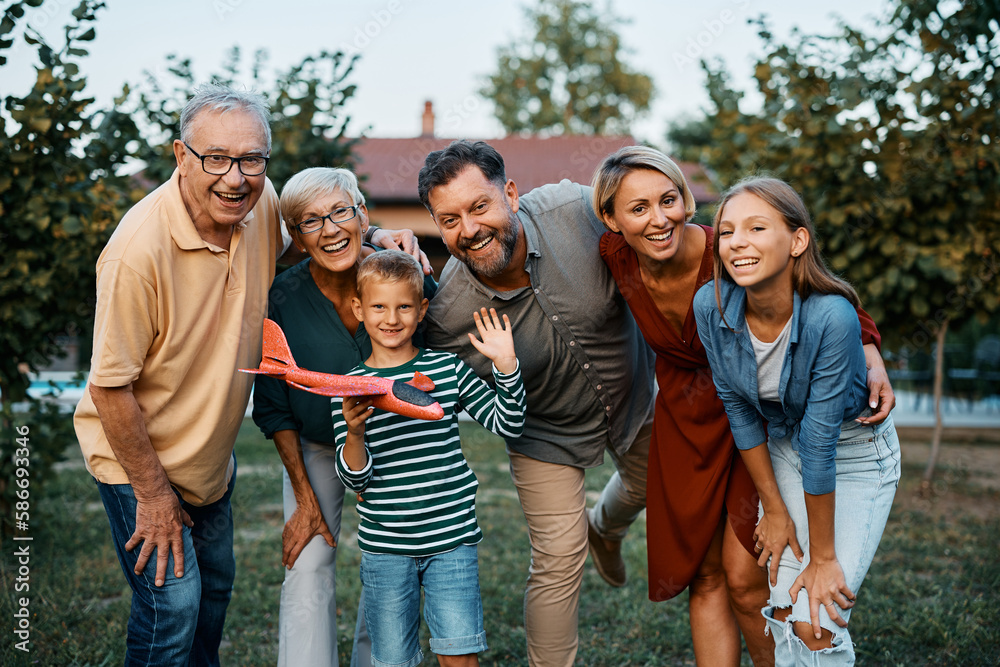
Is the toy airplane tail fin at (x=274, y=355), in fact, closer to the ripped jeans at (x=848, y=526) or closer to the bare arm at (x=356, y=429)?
the bare arm at (x=356, y=429)

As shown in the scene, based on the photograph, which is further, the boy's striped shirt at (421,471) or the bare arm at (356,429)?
the boy's striped shirt at (421,471)

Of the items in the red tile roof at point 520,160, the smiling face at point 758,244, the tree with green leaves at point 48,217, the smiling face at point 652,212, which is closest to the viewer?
the smiling face at point 758,244

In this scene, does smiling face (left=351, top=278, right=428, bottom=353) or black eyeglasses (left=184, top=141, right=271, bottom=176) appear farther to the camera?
smiling face (left=351, top=278, right=428, bottom=353)

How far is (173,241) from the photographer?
2.49 metres

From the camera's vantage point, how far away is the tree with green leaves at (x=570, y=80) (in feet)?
104

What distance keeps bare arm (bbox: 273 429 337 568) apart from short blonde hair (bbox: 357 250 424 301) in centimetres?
66

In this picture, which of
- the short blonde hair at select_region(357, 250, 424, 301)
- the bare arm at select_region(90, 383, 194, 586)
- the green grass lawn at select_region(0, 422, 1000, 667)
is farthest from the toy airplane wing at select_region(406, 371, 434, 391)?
the green grass lawn at select_region(0, 422, 1000, 667)

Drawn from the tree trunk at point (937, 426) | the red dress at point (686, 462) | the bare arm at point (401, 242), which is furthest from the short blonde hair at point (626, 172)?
the tree trunk at point (937, 426)

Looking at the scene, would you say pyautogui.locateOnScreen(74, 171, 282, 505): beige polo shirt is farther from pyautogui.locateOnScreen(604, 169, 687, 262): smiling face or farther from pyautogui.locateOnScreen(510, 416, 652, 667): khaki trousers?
pyautogui.locateOnScreen(604, 169, 687, 262): smiling face

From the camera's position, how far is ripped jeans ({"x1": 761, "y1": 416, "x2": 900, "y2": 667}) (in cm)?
252

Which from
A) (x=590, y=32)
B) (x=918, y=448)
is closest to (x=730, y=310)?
(x=918, y=448)

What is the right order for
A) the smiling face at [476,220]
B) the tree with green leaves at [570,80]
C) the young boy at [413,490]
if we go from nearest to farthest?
the young boy at [413,490], the smiling face at [476,220], the tree with green leaves at [570,80]

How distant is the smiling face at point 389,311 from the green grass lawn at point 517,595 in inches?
70.6

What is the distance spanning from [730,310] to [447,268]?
1212 millimetres
